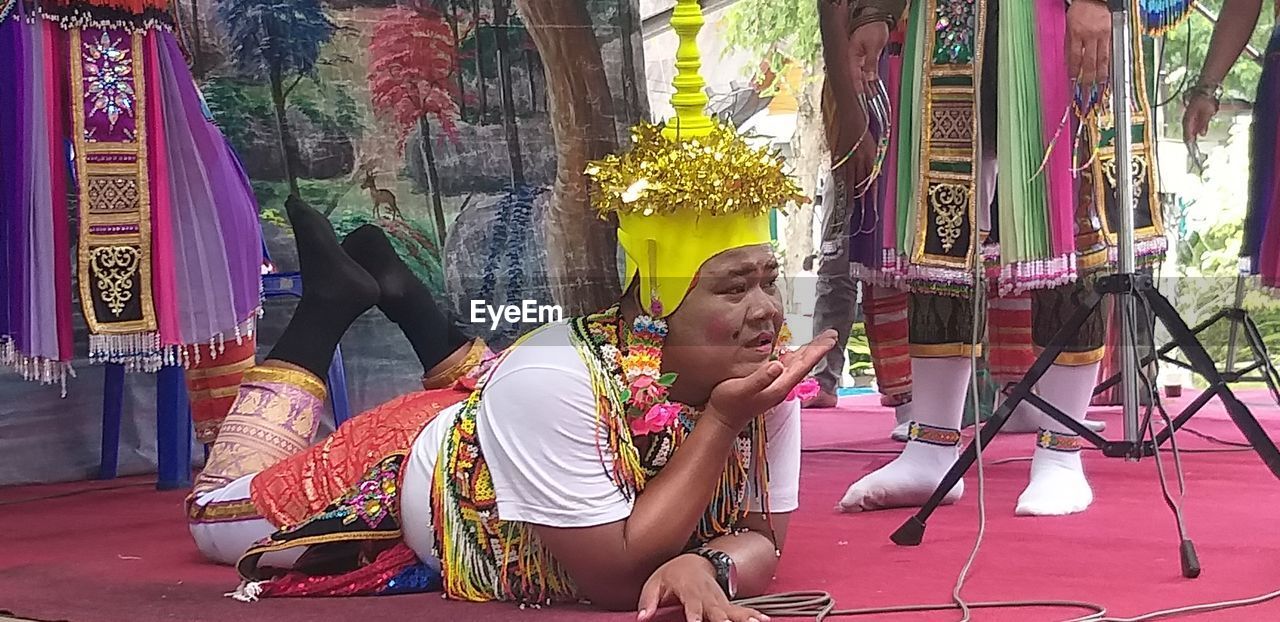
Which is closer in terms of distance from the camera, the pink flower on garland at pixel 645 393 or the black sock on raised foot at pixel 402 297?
the pink flower on garland at pixel 645 393

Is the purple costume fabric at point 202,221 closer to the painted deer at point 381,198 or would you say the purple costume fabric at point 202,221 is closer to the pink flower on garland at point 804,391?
the painted deer at point 381,198

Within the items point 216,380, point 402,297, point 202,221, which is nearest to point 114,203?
point 202,221

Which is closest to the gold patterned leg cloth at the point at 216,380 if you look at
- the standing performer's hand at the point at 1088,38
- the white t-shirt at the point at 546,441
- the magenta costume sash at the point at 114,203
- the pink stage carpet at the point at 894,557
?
the magenta costume sash at the point at 114,203

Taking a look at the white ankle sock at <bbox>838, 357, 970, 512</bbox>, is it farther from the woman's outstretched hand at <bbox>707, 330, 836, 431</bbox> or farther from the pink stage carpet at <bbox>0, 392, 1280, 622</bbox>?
the woman's outstretched hand at <bbox>707, 330, 836, 431</bbox>

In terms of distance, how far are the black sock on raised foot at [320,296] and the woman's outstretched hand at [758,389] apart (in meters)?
0.97

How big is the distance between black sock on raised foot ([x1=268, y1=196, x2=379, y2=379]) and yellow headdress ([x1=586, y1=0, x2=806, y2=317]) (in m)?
0.80

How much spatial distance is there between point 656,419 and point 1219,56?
6.05 ft

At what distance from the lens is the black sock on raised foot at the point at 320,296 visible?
2.63 m

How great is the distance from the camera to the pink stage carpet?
2084 mm

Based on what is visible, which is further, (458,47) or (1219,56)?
(458,47)

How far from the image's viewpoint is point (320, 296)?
2658 mm

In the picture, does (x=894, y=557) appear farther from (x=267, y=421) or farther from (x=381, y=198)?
(x=381, y=198)

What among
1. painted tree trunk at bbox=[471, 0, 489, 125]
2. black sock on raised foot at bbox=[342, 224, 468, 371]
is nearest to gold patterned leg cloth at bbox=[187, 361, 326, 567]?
black sock on raised foot at bbox=[342, 224, 468, 371]

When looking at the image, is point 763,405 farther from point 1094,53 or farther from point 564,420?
point 1094,53
